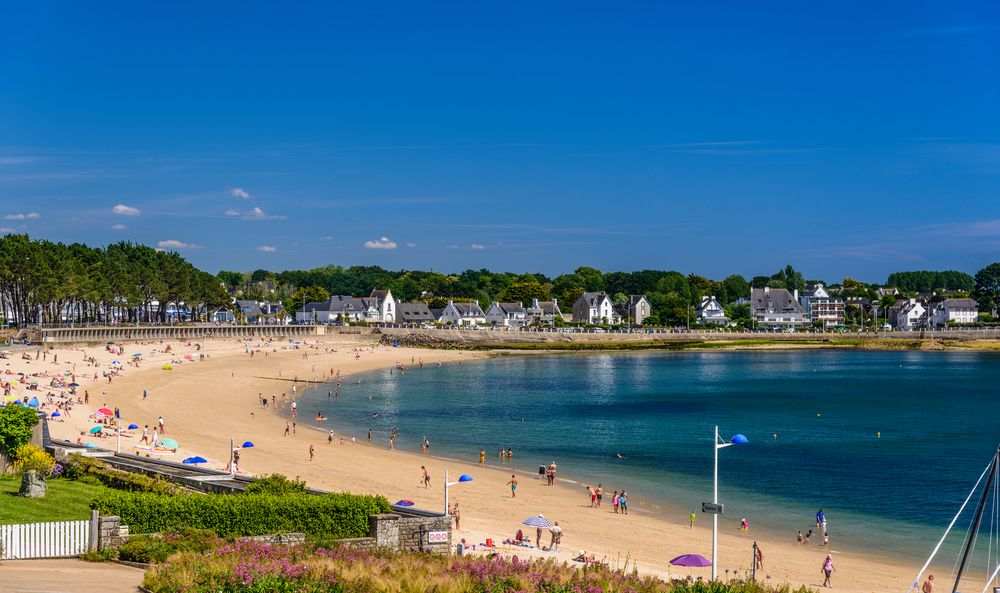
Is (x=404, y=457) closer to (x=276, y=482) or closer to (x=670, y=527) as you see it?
(x=670, y=527)

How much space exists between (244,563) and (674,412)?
53.2 meters

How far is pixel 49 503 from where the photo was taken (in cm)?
2247

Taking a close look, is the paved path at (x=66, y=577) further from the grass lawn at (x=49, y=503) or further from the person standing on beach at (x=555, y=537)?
the person standing on beach at (x=555, y=537)

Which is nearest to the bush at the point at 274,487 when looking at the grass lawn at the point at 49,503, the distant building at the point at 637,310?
the grass lawn at the point at 49,503

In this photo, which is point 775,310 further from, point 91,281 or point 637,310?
point 91,281

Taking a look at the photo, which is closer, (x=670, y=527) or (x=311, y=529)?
(x=311, y=529)

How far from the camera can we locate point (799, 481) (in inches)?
1606

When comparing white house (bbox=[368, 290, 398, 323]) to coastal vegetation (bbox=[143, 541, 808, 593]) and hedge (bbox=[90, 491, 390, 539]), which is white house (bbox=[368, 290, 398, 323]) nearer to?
hedge (bbox=[90, 491, 390, 539])

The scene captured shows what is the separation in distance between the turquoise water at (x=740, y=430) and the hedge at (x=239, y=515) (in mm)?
19153

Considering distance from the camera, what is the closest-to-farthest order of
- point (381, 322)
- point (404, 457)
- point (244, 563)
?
point (244, 563) < point (404, 457) < point (381, 322)

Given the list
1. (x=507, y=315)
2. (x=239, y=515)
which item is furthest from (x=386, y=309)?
(x=239, y=515)

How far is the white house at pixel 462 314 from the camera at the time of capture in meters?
172

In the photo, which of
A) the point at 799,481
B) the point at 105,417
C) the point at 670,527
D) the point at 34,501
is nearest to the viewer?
the point at 34,501

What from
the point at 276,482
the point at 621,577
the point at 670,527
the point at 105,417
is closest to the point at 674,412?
the point at 670,527
